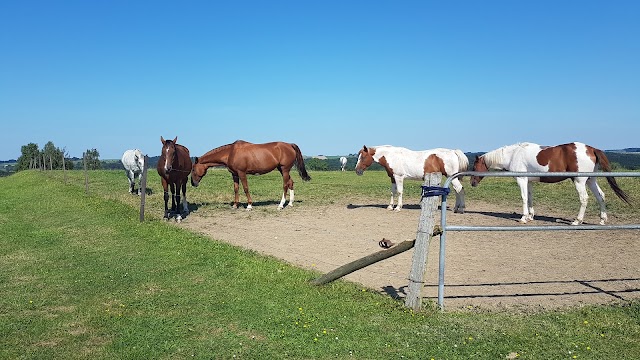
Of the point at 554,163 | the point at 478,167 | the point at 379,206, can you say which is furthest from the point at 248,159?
the point at 554,163

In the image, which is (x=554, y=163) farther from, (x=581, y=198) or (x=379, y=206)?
(x=379, y=206)

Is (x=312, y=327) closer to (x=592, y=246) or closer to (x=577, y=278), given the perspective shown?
(x=577, y=278)

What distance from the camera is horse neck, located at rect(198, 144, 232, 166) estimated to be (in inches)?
633

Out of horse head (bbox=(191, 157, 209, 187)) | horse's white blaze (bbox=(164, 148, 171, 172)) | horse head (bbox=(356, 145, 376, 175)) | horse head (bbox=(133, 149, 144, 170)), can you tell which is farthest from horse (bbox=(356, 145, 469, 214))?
horse head (bbox=(133, 149, 144, 170))

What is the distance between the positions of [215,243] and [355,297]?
4.61 m

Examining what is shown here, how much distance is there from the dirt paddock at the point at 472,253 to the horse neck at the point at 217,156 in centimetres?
195

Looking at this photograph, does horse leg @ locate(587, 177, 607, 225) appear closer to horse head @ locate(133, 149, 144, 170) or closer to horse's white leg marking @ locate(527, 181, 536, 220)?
horse's white leg marking @ locate(527, 181, 536, 220)

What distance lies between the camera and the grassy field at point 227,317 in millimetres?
4711

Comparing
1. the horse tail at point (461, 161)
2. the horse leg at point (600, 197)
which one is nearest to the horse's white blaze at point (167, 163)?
the horse tail at point (461, 161)

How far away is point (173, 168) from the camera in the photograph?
13.5 meters

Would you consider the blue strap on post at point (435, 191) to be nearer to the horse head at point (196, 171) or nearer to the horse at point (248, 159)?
the horse at point (248, 159)

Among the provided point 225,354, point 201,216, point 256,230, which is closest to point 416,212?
point 256,230

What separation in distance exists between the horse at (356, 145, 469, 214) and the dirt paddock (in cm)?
95

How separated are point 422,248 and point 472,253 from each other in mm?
3874
